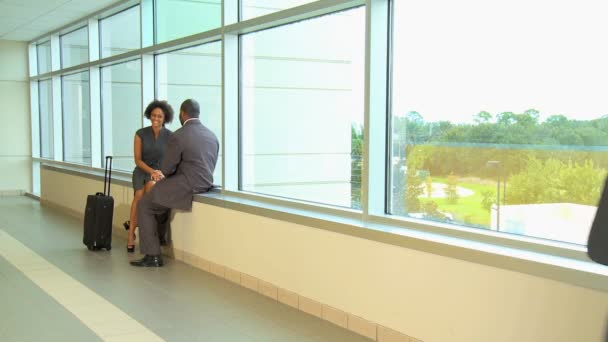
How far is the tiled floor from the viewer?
421 cm

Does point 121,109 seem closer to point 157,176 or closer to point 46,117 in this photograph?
point 157,176

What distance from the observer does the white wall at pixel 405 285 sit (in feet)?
10.00

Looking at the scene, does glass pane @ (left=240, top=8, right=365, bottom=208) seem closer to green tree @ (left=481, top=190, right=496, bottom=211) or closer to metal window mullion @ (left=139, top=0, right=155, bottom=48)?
green tree @ (left=481, top=190, right=496, bottom=211)

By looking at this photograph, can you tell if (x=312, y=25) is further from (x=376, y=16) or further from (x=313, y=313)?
(x=313, y=313)

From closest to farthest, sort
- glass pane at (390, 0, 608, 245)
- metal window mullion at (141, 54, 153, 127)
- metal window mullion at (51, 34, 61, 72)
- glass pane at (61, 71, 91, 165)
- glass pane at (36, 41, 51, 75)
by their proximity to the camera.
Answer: glass pane at (390, 0, 608, 245) < metal window mullion at (141, 54, 153, 127) < glass pane at (61, 71, 91, 165) < metal window mullion at (51, 34, 61, 72) < glass pane at (36, 41, 51, 75)

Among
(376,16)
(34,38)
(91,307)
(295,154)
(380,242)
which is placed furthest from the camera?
(34,38)

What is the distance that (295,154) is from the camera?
18.6 ft

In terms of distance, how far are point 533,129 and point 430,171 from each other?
0.85 meters

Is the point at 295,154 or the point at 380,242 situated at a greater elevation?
the point at 295,154

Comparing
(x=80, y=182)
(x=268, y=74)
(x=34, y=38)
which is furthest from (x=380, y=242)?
(x=34, y=38)

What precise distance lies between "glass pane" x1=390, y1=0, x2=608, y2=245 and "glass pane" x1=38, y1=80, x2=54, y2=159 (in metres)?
9.52

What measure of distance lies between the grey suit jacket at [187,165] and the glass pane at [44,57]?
23.5 ft

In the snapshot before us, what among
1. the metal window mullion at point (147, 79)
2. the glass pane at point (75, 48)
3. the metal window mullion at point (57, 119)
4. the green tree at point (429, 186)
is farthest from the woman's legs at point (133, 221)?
the metal window mullion at point (57, 119)

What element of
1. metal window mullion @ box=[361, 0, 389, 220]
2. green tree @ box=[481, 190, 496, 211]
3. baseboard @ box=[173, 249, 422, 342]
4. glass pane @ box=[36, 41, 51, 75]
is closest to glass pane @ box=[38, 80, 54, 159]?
glass pane @ box=[36, 41, 51, 75]
